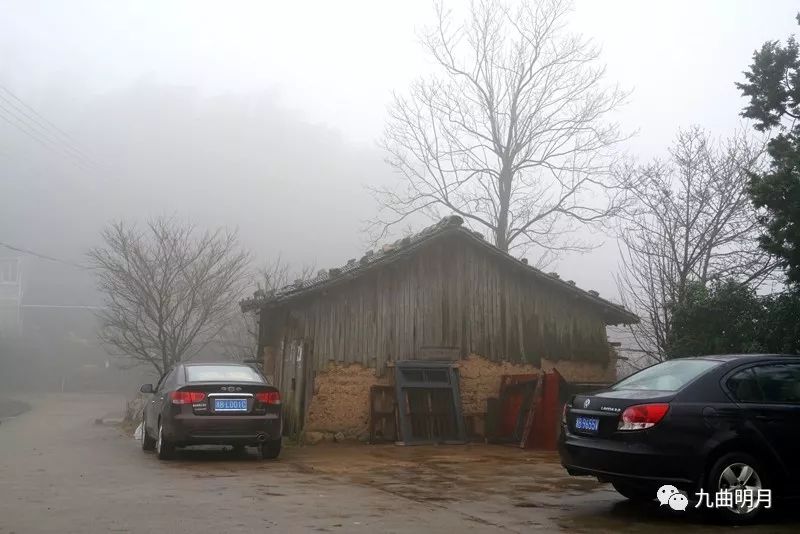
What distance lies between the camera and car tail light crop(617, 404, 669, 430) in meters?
6.70

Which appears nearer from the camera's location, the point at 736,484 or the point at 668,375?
the point at 736,484

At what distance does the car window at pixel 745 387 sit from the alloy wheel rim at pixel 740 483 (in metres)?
0.63

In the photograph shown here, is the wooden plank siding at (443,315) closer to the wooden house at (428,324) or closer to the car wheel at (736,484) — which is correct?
the wooden house at (428,324)

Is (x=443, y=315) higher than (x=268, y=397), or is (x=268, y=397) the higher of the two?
(x=443, y=315)

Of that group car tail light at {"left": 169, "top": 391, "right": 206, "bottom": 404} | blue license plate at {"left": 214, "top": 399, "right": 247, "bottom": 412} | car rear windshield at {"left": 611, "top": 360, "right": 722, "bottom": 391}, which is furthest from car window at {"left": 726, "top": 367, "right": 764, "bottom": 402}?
car tail light at {"left": 169, "top": 391, "right": 206, "bottom": 404}

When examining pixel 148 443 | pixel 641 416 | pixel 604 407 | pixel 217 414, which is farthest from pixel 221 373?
pixel 641 416

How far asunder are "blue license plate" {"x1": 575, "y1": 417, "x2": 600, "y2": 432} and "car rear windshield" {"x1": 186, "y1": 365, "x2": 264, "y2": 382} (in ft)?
21.3

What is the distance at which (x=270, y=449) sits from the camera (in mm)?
12336

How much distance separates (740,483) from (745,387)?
2.98 feet

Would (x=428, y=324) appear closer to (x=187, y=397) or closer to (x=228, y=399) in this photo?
(x=228, y=399)

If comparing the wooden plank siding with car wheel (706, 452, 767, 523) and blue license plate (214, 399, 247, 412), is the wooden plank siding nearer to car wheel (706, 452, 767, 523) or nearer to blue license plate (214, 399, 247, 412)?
blue license plate (214, 399, 247, 412)

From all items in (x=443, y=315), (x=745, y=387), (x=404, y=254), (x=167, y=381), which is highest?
(x=404, y=254)

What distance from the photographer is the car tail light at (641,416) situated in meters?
6.70

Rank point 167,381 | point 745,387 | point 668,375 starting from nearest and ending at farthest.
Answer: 1. point 745,387
2. point 668,375
3. point 167,381
